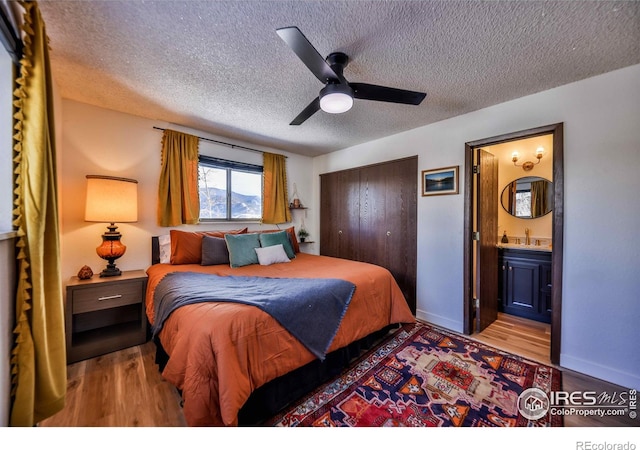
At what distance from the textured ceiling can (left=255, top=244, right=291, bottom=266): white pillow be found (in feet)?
5.14

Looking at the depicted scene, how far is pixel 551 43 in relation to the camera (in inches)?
63.7

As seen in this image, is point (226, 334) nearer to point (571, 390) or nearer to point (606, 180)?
point (571, 390)

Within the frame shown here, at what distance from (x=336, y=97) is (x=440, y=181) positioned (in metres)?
1.86

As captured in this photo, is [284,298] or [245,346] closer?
[245,346]

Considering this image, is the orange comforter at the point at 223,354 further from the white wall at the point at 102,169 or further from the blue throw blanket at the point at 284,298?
the white wall at the point at 102,169

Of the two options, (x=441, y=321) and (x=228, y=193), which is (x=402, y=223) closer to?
(x=441, y=321)

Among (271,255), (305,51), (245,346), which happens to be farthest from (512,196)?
(245,346)

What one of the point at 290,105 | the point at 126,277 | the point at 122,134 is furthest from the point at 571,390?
the point at 122,134

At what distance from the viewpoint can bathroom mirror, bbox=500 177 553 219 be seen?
3285 mm

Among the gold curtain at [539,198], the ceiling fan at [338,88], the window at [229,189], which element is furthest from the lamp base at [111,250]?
the gold curtain at [539,198]

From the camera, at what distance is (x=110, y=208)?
90.7 inches

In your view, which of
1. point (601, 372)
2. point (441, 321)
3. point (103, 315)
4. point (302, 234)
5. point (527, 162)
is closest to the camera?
point (601, 372)

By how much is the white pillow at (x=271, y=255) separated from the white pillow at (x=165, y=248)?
996mm

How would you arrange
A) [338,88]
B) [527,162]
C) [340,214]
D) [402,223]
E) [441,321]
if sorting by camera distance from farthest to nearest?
[340,214] < [527,162] < [402,223] < [441,321] < [338,88]
